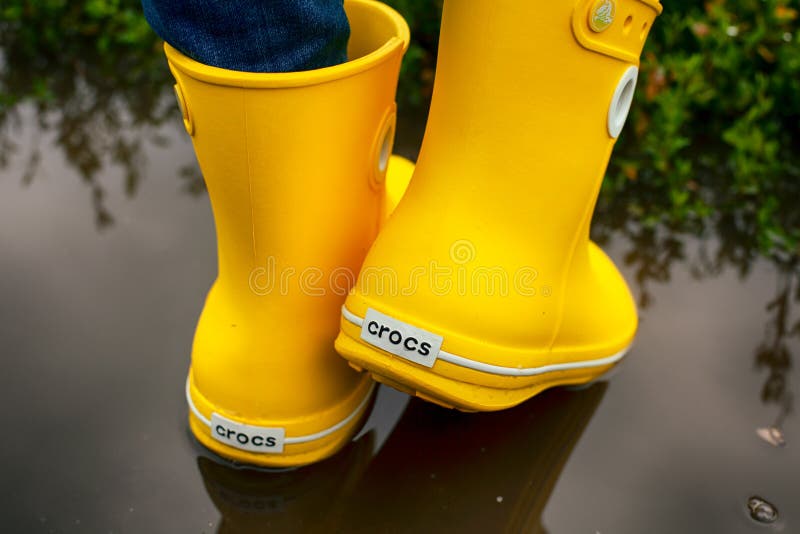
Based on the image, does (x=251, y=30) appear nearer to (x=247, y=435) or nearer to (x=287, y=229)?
(x=287, y=229)

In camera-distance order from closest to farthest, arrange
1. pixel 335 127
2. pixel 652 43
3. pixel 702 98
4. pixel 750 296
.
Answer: pixel 335 127 → pixel 750 296 → pixel 702 98 → pixel 652 43

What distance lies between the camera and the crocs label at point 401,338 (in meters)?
0.83

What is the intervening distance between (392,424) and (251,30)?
574 millimetres

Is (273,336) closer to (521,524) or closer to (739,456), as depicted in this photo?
(521,524)

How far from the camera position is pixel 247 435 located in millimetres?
939

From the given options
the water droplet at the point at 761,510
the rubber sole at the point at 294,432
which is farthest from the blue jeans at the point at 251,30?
the water droplet at the point at 761,510

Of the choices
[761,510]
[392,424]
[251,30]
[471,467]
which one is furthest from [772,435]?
[251,30]

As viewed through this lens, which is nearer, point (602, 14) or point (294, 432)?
point (602, 14)

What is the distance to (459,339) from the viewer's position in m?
0.84

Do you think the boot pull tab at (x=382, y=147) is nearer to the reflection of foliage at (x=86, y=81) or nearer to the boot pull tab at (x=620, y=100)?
the boot pull tab at (x=620, y=100)

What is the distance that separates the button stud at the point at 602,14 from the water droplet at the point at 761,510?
2.07 feet

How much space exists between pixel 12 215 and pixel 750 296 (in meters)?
1.27

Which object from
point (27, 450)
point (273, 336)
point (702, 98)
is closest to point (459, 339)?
point (273, 336)

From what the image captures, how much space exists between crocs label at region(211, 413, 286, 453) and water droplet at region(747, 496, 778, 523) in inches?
23.4
